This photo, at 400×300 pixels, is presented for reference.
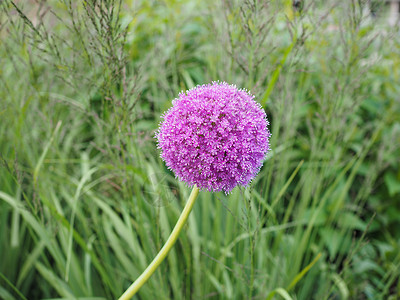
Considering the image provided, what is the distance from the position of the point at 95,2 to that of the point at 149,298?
117 cm

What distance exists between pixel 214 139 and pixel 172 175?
124 centimetres

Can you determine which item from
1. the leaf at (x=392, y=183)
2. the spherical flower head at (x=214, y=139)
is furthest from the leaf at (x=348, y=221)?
the spherical flower head at (x=214, y=139)

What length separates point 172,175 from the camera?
6.55 feet

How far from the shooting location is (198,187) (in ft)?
2.50

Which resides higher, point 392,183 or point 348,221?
point 392,183

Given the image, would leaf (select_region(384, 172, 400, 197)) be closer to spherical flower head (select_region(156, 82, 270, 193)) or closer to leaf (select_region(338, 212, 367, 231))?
leaf (select_region(338, 212, 367, 231))

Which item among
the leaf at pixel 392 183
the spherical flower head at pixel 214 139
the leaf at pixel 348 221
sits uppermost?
the spherical flower head at pixel 214 139

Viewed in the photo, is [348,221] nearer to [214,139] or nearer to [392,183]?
[392,183]

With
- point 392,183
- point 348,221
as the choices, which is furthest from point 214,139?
point 392,183

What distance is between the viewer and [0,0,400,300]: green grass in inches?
48.7

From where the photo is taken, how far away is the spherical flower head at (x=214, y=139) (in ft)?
2.54

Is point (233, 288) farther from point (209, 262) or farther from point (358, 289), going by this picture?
point (358, 289)

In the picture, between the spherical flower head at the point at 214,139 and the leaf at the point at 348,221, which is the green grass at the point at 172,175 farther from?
the spherical flower head at the point at 214,139

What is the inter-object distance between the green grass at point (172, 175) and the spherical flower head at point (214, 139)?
0.52ft
